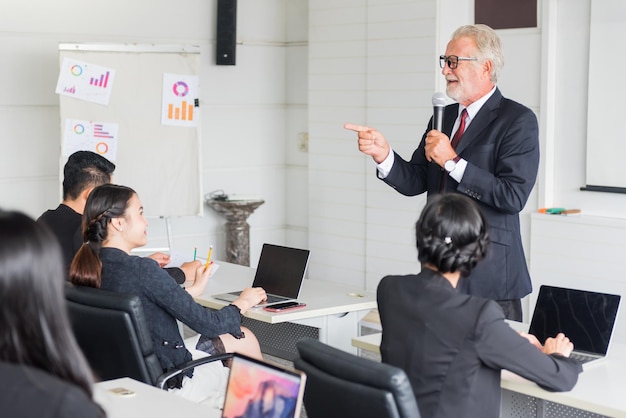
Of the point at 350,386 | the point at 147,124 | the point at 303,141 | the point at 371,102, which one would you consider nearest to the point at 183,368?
the point at 350,386

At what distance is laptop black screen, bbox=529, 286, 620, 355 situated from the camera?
9.77ft

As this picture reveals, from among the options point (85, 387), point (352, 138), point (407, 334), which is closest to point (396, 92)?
point (352, 138)

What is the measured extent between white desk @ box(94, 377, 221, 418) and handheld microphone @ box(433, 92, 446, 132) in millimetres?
1594

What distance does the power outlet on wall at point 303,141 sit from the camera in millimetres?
7617

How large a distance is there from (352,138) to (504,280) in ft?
11.4

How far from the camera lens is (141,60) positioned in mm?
6355

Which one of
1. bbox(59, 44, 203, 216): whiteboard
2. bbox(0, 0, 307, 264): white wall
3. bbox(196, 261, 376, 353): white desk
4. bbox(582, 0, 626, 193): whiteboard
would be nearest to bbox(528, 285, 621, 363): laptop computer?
bbox(196, 261, 376, 353): white desk

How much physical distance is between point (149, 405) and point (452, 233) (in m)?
0.94

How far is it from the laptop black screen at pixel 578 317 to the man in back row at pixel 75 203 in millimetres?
1800

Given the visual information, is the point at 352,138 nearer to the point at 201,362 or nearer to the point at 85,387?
the point at 201,362

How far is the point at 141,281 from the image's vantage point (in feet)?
10.7

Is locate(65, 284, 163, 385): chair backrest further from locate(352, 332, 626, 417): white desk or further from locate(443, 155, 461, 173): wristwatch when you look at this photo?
locate(443, 155, 461, 173): wristwatch

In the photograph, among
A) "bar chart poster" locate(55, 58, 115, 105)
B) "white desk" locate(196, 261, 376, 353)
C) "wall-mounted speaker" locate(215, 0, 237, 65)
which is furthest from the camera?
"wall-mounted speaker" locate(215, 0, 237, 65)

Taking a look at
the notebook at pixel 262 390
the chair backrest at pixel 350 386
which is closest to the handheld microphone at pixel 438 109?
the chair backrest at pixel 350 386
